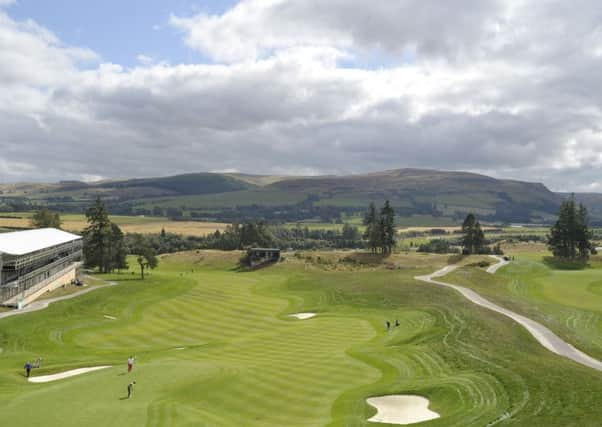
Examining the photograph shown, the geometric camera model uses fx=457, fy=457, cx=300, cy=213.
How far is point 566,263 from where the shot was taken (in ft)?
396

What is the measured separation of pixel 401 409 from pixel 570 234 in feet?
399

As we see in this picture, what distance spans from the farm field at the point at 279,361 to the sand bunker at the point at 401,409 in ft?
2.56

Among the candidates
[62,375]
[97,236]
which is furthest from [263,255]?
[62,375]

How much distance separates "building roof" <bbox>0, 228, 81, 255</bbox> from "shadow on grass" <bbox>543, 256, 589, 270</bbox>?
384 feet

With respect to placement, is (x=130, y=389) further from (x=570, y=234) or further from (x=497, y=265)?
(x=570, y=234)

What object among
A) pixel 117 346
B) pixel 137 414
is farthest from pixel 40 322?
pixel 137 414

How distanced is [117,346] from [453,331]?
132 ft

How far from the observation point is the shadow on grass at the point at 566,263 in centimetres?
11775

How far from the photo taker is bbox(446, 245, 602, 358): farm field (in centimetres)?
6141

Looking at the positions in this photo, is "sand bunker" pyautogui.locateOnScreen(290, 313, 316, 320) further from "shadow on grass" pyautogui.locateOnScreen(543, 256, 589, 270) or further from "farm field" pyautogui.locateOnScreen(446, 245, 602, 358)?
"shadow on grass" pyautogui.locateOnScreen(543, 256, 589, 270)

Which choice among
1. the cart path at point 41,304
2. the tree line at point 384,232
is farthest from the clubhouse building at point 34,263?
the tree line at point 384,232

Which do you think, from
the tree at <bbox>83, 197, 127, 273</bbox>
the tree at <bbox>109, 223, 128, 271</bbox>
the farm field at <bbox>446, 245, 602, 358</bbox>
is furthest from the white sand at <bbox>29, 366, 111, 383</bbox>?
the tree at <bbox>109, 223, 128, 271</bbox>

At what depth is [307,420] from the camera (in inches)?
1215

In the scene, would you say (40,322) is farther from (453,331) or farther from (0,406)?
(453,331)
